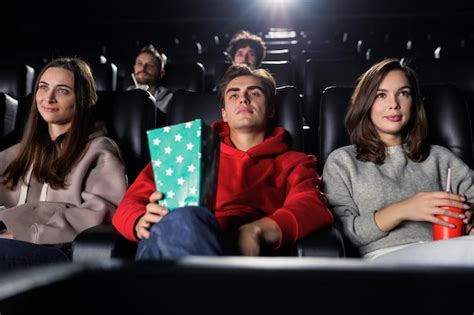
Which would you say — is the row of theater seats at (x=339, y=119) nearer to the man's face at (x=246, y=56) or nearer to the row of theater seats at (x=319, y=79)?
the row of theater seats at (x=319, y=79)

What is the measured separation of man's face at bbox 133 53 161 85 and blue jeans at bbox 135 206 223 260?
1.80 metres

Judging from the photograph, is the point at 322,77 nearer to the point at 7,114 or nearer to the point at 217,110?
the point at 217,110

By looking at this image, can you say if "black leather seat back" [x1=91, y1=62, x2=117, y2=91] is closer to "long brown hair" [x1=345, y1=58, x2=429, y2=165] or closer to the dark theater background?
the dark theater background

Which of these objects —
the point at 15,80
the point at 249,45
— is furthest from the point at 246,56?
the point at 15,80

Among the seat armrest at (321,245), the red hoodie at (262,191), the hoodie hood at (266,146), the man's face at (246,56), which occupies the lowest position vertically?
the seat armrest at (321,245)

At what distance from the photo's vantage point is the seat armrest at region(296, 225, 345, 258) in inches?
34.0

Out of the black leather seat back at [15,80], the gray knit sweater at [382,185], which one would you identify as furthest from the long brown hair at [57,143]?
the black leather seat back at [15,80]

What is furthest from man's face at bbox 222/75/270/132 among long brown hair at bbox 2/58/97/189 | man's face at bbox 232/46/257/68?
man's face at bbox 232/46/257/68

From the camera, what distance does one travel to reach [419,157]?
1269 mm

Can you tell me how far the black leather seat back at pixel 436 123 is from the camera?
140cm

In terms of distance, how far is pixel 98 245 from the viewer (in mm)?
894

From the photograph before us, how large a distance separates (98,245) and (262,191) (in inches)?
17.5

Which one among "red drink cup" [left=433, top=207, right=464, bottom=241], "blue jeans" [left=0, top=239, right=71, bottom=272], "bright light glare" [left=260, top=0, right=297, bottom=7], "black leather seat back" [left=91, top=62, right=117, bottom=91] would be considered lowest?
"blue jeans" [left=0, top=239, right=71, bottom=272]

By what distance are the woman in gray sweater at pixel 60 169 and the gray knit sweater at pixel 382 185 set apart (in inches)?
20.5
